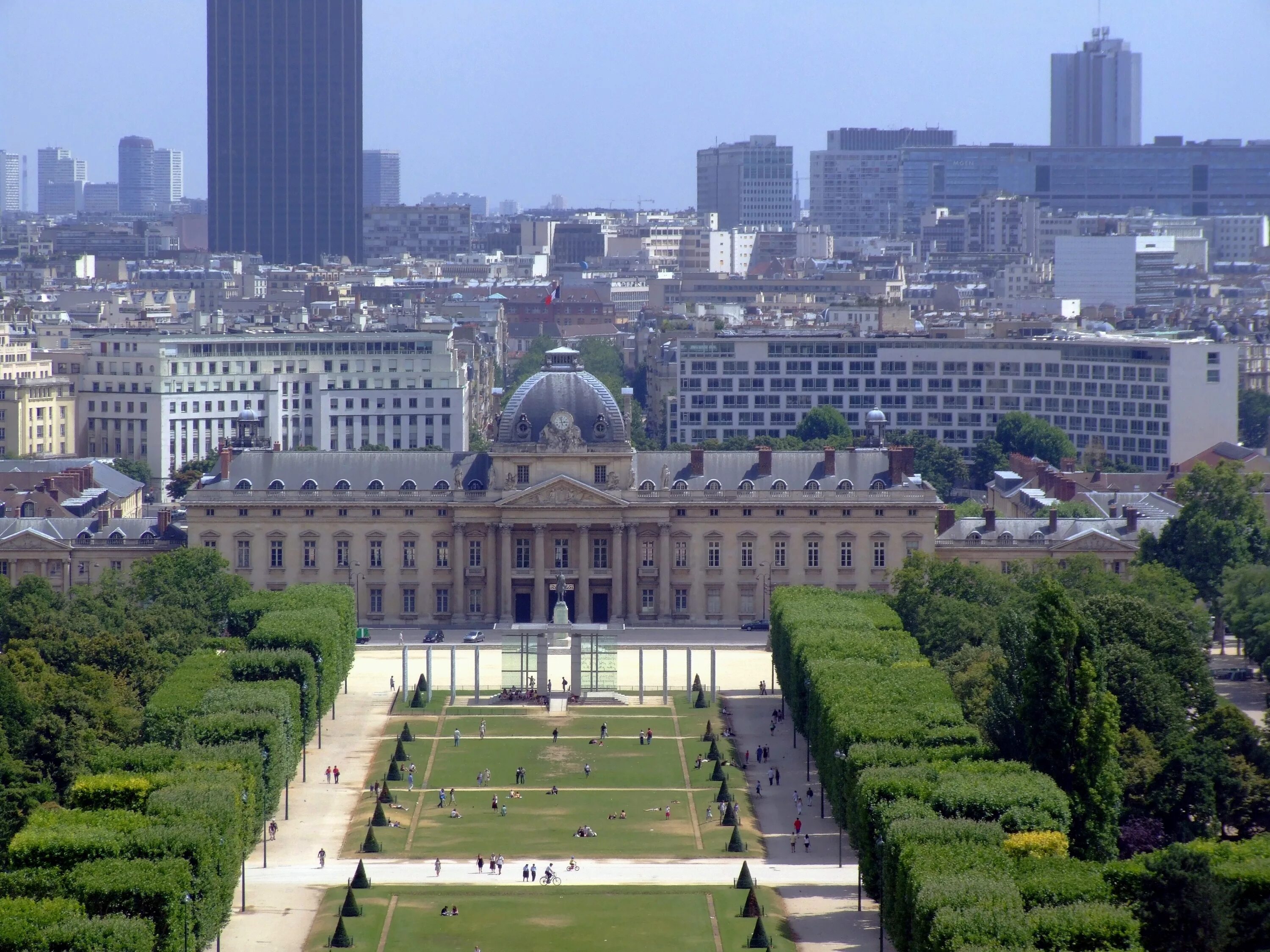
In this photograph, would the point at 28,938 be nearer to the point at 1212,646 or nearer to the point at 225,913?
the point at 225,913

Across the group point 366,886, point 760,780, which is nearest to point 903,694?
point 760,780

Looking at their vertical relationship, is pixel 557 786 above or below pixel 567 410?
below

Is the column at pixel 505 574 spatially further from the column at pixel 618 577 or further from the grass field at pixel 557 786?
the grass field at pixel 557 786

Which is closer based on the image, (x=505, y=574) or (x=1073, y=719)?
(x=1073, y=719)

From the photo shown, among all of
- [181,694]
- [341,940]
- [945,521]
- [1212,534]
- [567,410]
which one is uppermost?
[567,410]

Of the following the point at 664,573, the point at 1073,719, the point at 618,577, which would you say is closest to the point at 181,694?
the point at 1073,719

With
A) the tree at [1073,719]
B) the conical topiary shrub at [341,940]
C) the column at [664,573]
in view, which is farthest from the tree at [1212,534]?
the conical topiary shrub at [341,940]

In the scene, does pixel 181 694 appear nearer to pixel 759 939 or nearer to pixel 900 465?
pixel 759 939
